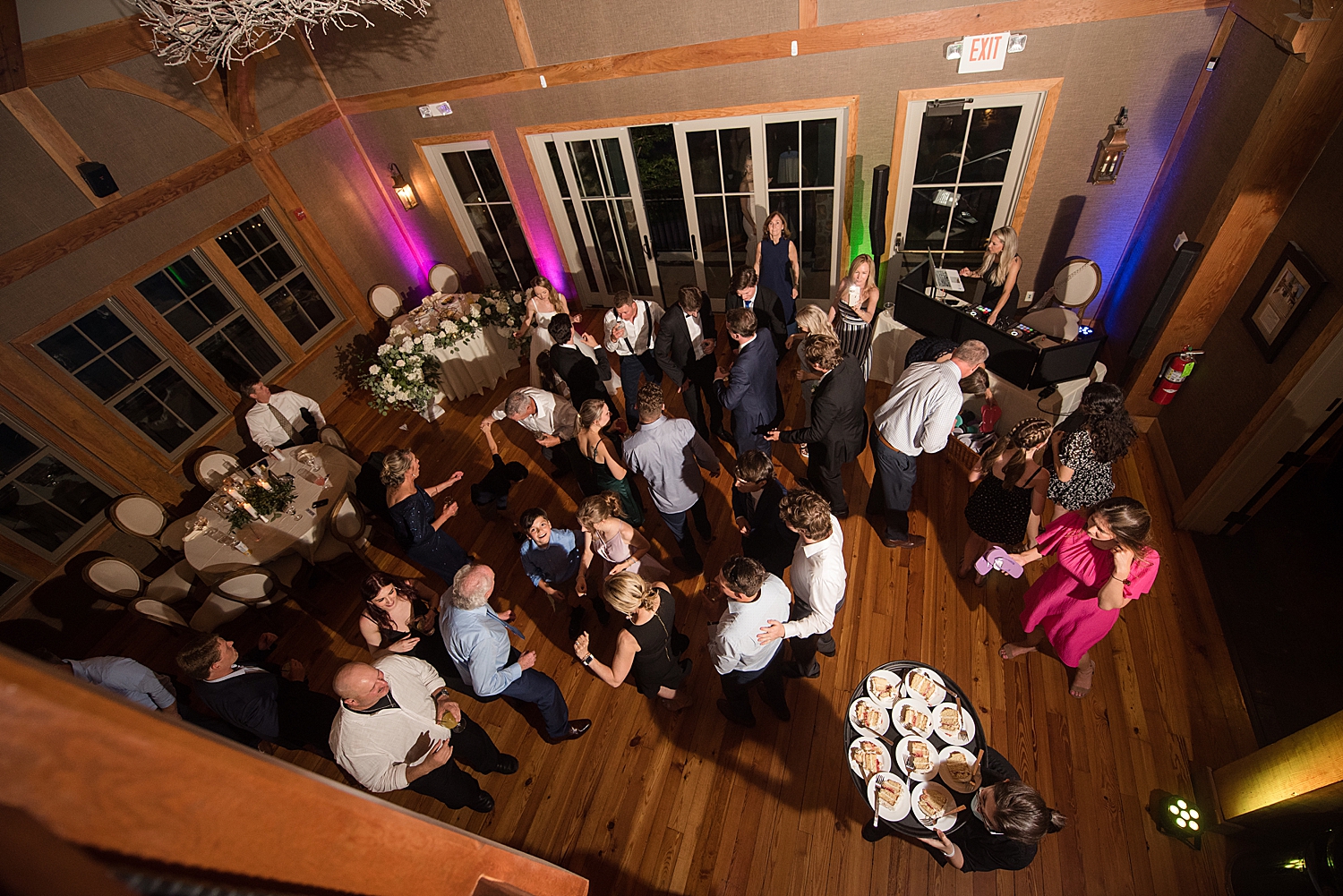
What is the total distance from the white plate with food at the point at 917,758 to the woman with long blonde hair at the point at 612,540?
1597 mm

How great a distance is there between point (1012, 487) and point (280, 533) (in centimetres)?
531

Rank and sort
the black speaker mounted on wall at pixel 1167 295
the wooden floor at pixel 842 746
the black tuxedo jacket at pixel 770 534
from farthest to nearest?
the black speaker mounted on wall at pixel 1167 295, the black tuxedo jacket at pixel 770 534, the wooden floor at pixel 842 746

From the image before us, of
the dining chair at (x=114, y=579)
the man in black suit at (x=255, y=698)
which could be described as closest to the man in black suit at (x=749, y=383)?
the man in black suit at (x=255, y=698)

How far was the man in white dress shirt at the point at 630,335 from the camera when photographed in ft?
16.7

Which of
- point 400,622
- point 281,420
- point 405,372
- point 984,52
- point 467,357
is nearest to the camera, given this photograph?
point 400,622

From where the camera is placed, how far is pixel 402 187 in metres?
7.64

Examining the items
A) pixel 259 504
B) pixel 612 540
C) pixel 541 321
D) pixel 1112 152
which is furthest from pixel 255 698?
pixel 1112 152

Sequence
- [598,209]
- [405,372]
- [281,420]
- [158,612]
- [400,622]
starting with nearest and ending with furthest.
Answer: [400,622], [158,612], [281,420], [405,372], [598,209]

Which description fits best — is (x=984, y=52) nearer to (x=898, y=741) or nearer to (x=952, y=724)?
(x=952, y=724)

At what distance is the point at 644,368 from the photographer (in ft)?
18.4

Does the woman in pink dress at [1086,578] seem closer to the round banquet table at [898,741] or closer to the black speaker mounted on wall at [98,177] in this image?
the round banquet table at [898,741]

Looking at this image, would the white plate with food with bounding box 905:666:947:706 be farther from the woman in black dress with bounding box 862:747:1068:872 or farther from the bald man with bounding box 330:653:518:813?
the bald man with bounding box 330:653:518:813

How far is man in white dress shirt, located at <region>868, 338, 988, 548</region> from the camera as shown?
364 centimetres

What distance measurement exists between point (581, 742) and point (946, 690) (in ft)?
7.69
